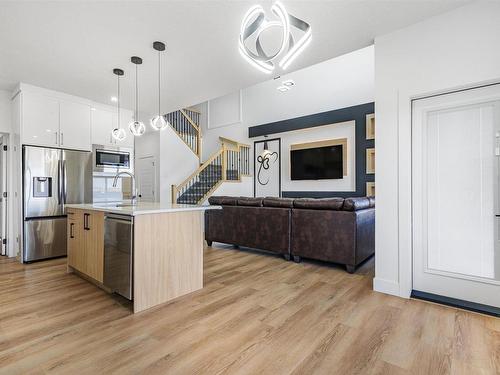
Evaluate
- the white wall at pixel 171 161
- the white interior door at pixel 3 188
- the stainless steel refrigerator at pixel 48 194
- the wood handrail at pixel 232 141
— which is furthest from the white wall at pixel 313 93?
the white interior door at pixel 3 188

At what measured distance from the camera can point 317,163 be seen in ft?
22.5

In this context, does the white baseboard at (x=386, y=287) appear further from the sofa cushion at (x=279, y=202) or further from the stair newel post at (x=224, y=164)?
the stair newel post at (x=224, y=164)

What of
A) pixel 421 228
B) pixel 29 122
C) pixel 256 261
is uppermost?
pixel 29 122

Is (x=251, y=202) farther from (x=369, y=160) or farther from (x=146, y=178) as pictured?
(x=146, y=178)

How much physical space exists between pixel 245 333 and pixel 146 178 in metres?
6.07

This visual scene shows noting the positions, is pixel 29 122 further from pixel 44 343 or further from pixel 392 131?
pixel 392 131

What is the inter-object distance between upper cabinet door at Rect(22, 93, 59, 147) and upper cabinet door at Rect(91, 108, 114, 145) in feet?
1.91

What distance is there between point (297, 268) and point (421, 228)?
160 centimetres

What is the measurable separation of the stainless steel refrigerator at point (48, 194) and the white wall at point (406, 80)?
468 centimetres

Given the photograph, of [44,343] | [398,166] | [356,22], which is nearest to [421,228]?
[398,166]

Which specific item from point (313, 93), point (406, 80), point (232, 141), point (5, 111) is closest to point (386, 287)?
point (406, 80)

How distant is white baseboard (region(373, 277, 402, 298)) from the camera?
2697mm

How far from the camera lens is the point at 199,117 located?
9688 mm

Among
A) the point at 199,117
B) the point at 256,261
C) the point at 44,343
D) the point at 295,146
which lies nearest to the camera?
the point at 44,343
